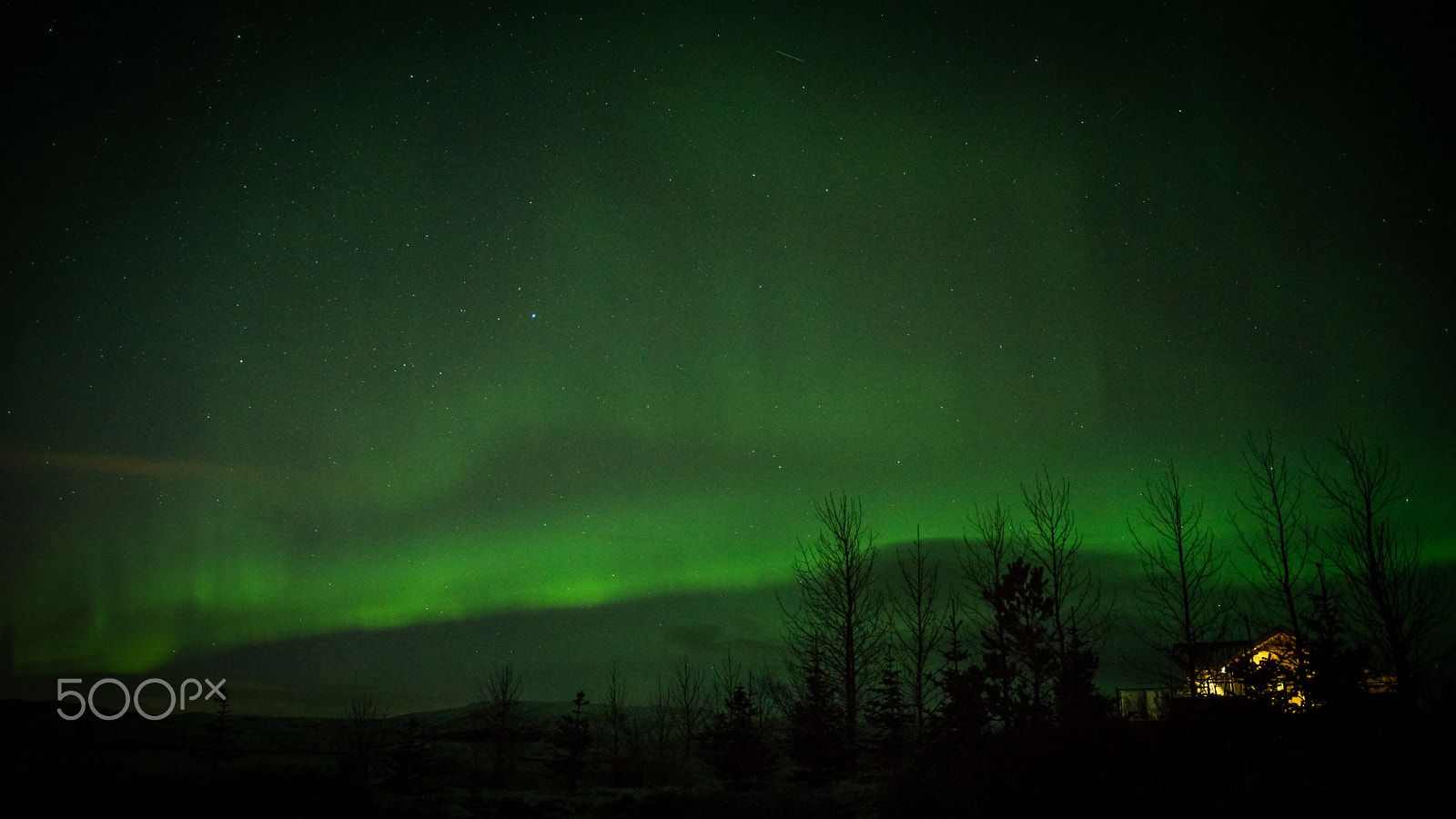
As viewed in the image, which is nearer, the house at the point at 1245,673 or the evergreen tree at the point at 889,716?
the house at the point at 1245,673

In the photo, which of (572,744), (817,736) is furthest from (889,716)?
(572,744)

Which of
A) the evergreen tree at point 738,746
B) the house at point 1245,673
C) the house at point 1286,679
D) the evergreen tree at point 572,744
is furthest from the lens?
the evergreen tree at point 572,744

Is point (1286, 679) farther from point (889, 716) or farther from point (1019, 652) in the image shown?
point (889, 716)

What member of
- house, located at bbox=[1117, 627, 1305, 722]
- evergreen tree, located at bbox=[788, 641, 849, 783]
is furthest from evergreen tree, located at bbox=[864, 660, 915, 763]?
house, located at bbox=[1117, 627, 1305, 722]

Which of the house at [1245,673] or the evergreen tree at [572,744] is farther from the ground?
the house at [1245,673]

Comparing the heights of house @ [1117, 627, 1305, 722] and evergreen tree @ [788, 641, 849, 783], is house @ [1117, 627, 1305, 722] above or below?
above

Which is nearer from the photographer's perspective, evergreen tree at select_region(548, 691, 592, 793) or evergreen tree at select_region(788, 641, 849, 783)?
evergreen tree at select_region(788, 641, 849, 783)

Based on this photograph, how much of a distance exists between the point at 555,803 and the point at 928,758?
12002 mm

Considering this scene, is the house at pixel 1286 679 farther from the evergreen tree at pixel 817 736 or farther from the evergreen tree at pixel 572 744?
the evergreen tree at pixel 572 744

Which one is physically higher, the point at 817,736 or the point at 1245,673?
the point at 1245,673

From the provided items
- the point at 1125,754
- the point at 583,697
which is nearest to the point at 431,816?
the point at 583,697

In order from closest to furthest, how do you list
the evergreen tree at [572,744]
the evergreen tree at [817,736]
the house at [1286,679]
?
1. the house at [1286,679]
2. the evergreen tree at [817,736]
3. the evergreen tree at [572,744]

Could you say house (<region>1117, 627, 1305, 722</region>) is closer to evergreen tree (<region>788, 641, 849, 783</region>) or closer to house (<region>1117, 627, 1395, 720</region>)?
house (<region>1117, 627, 1395, 720</region>)

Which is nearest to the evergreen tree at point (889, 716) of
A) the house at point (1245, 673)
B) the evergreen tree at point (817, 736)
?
the evergreen tree at point (817, 736)
